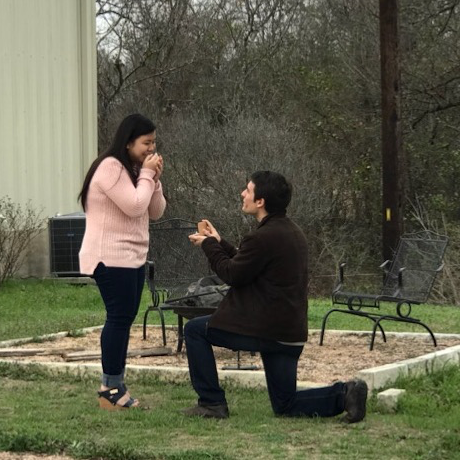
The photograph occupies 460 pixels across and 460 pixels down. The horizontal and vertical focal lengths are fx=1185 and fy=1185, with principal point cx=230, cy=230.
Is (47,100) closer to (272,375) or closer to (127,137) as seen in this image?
(127,137)

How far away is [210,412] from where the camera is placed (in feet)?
23.6

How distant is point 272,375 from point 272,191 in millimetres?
1118

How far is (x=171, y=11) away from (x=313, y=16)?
4.74 metres

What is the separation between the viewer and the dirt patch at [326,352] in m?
9.05

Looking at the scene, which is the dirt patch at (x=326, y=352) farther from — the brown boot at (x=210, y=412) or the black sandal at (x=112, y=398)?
the black sandal at (x=112, y=398)

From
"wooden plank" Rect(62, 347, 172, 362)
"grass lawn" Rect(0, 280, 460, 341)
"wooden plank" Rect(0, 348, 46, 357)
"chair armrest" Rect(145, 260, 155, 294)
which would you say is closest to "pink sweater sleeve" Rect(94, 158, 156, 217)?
"wooden plank" Rect(62, 347, 172, 362)

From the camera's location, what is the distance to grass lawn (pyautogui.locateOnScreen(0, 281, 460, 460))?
6.22 metres

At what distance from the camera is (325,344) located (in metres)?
10.5

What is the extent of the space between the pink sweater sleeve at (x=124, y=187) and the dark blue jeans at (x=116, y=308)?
388mm

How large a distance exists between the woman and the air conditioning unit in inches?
407

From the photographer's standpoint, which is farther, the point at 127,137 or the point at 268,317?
the point at 127,137

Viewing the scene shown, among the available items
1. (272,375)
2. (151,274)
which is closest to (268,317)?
(272,375)

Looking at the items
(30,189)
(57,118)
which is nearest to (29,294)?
(30,189)

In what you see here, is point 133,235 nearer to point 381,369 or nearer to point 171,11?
point 381,369
